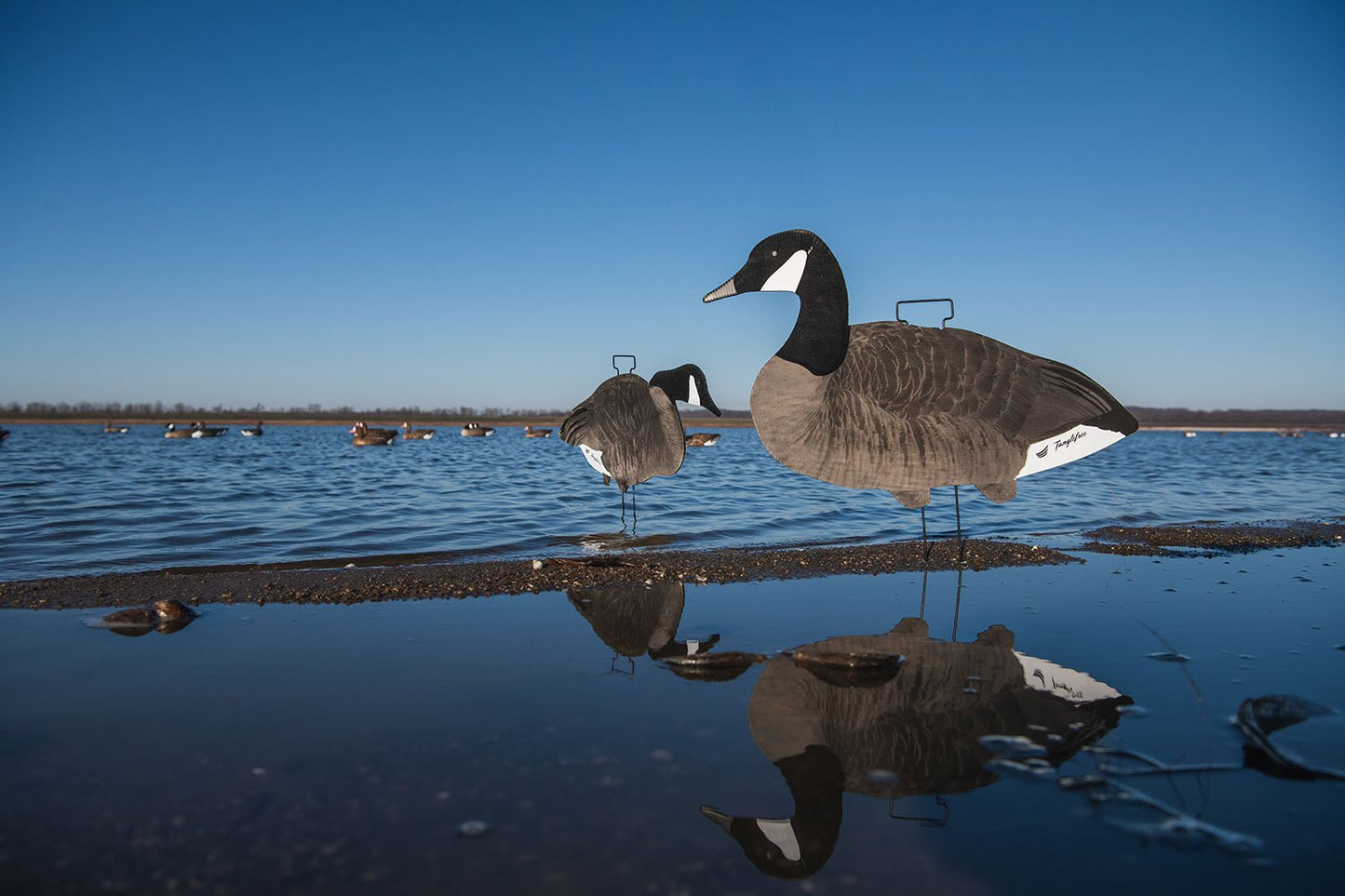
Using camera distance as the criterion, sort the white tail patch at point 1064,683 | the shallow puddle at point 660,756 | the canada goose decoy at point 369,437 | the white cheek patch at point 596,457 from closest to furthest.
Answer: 1. the shallow puddle at point 660,756
2. the white tail patch at point 1064,683
3. the white cheek patch at point 596,457
4. the canada goose decoy at point 369,437

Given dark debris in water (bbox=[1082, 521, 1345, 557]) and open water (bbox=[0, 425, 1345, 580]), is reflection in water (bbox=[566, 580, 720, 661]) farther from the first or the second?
dark debris in water (bbox=[1082, 521, 1345, 557])

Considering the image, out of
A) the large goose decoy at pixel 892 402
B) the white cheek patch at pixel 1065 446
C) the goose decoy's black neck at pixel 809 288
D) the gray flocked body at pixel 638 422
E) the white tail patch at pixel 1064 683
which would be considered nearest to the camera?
the white tail patch at pixel 1064 683

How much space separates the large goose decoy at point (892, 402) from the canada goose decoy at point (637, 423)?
14.7 ft

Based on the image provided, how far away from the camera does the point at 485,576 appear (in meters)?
8.54

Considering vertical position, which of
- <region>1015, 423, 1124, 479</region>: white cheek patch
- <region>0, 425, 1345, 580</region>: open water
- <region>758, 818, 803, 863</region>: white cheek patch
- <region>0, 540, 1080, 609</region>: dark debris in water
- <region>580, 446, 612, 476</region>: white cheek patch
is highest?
<region>1015, 423, 1124, 479</region>: white cheek patch

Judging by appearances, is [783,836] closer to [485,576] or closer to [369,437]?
[485,576]

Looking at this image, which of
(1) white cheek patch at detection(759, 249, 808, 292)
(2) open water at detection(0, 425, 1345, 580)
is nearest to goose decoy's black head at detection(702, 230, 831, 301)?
(1) white cheek patch at detection(759, 249, 808, 292)

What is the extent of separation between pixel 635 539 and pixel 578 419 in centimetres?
241

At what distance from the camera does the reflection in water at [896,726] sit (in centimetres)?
308

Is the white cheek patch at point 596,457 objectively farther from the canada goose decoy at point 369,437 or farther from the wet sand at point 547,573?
the canada goose decoy at point 369,437

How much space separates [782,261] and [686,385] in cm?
517

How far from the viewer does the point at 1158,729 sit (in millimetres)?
3949

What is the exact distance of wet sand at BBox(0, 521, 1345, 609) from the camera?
25.5 feet

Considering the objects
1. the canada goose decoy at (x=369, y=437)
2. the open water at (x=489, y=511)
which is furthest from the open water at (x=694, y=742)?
the canada goose decoy at (x=369, y=437)
